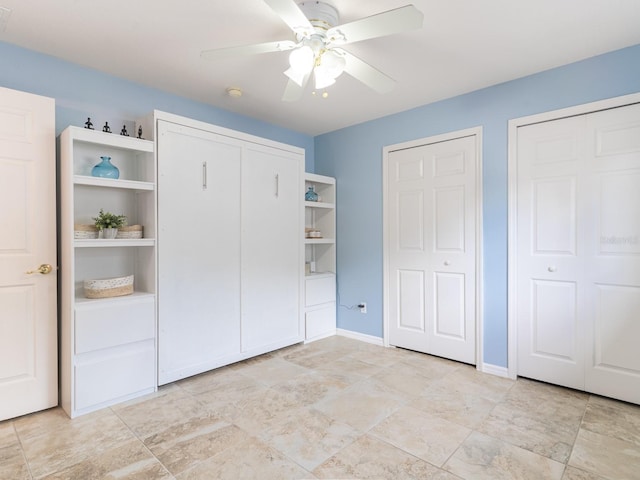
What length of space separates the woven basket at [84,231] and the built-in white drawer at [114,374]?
779mm

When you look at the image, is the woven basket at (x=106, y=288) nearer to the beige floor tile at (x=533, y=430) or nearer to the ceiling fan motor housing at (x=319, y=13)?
the ceiling fan motor housing at (x=319, y=13)

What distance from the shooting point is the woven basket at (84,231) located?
231cm

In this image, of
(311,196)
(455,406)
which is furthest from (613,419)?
(311,196)

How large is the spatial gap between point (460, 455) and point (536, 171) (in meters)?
2.10

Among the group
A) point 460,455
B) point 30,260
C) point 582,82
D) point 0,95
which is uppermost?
point 582,82

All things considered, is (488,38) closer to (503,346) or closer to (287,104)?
(287,104)

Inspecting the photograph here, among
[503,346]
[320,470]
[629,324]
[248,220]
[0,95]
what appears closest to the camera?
[320,470]

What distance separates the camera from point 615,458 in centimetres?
178

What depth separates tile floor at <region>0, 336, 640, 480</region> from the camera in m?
1.70

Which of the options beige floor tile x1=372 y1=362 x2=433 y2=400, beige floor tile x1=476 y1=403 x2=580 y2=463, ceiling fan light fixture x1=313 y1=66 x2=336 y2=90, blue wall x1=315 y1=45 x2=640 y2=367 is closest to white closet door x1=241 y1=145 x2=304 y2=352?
blue wall x1=315 y1=45 x2=640 y2=367

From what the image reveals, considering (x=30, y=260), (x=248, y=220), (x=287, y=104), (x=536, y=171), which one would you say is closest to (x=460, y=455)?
(x=536, y=171)

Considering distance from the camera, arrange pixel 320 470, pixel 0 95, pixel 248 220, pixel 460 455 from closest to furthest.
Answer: pixel 320 470 < pixel 460 455 < pixel 0 95 < pixel 248 220

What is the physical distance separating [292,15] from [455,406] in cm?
251

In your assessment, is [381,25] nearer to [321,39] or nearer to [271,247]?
[321,39]
